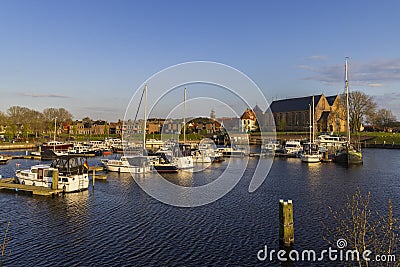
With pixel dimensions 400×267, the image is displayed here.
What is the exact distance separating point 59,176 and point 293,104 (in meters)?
120

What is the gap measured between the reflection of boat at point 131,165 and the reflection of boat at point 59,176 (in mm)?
9282

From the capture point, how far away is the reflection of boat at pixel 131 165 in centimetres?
3903

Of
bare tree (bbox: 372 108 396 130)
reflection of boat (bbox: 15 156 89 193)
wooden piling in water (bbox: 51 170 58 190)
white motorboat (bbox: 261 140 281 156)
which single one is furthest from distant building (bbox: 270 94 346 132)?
wooden piling in water (bbox: 51 170 58 190)

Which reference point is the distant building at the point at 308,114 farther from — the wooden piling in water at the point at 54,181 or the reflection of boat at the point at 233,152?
the wooden piling in water at the point at 54,181

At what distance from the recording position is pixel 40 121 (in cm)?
11525

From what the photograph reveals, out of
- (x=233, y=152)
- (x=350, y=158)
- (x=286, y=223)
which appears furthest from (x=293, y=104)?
(x=286, y=223)

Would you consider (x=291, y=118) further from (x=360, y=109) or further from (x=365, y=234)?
→ (x=365, y=234)

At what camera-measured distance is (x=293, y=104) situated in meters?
137

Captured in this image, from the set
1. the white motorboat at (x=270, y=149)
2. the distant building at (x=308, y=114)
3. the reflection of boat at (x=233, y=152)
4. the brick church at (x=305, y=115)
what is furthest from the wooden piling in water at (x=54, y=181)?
the distant building at (x=308, y=114)

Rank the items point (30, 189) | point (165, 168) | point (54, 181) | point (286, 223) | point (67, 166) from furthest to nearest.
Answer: point (165, 168)
point (67, 166)
point (30, 189)
point (54, 181)
point (286, 223)

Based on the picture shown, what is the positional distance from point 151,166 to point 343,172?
78.3 feet

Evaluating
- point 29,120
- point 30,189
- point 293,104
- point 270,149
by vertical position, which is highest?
point 293,104

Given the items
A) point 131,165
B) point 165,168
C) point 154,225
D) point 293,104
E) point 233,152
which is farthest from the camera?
point 293,104

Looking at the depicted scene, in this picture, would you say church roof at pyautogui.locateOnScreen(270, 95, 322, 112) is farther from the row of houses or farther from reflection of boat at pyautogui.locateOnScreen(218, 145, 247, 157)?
reflection of boat at pyautogui.locateOnScreen(218, 145, 247, 157)
